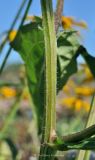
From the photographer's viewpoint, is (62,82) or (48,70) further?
(62,82)

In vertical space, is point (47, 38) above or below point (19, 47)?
above

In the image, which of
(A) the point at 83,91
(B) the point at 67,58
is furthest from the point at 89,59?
(A) the point at 83,91

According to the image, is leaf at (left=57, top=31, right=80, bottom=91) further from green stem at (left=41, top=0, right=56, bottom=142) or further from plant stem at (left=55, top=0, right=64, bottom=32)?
green stem at (left=41, top=0, right=56, bottom=142)

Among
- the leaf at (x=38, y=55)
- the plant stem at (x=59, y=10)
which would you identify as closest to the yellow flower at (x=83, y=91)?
the leaf at (x=38, y=55)

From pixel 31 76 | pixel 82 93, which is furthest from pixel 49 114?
pixel 82 93

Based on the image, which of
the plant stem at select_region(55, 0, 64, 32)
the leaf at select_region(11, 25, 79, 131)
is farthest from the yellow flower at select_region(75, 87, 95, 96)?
the plant stem at select_region(55, 0, 64, 32)

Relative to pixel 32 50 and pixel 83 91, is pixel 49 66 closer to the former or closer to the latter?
pixel 32 50

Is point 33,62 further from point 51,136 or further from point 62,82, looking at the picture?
point 51,136

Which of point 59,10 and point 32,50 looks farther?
point 32,50
